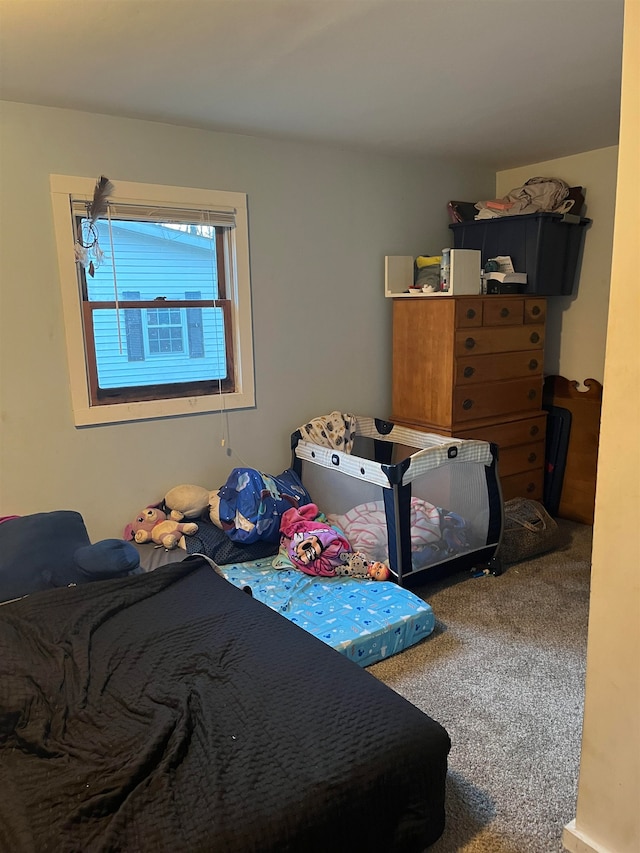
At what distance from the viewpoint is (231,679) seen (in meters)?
1.80

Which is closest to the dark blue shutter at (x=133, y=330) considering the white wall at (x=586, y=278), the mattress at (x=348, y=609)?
the mattress at (x=348, y=609)

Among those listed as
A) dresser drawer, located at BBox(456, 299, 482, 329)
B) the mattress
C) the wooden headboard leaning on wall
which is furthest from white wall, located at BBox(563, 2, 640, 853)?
the wooden headboard leaning on wall

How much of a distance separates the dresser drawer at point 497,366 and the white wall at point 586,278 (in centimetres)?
37

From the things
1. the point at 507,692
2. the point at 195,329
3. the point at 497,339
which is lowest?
the point at 507,692

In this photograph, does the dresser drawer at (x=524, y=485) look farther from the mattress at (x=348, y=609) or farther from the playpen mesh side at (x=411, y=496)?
the mattress at (x=348, y=609)

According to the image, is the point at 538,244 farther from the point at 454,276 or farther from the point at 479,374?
the point at 479,374

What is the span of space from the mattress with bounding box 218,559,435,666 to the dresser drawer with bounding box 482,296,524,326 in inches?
64.4

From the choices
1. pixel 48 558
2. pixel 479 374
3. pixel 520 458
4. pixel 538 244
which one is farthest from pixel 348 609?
pixel 538 244

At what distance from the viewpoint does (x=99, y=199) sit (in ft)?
9.37

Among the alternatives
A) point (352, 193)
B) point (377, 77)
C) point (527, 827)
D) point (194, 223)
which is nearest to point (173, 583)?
point (527, 827)

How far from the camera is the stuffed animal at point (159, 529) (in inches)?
120

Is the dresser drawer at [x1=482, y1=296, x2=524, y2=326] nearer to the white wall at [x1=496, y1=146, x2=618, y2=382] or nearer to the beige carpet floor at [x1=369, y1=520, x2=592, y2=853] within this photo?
the white wall at [x1=496, y1=146, x2=618, y2=382]

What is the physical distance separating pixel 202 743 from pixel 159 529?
1616 mm

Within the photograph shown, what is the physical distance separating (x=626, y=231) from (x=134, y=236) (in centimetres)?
241
